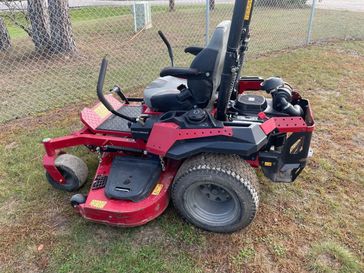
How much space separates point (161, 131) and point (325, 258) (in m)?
1.52

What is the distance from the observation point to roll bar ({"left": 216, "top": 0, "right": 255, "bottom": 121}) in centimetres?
209

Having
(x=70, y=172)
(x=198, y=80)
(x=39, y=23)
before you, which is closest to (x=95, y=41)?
(x=39, y=23)

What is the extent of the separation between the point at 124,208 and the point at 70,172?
2.63 feet

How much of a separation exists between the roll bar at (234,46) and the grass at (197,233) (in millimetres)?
980

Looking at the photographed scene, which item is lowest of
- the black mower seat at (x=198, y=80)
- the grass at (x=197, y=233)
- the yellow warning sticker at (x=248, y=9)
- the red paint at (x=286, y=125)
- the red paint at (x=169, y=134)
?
the grass at (x=197, y=233)

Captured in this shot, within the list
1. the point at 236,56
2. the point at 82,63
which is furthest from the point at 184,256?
the point at 82,63

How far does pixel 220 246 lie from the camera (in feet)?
8.21

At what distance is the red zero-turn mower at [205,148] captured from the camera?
236 cm

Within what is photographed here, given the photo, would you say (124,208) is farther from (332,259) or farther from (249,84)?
(249,84)

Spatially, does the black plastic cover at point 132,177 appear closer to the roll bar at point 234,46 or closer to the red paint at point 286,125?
the roll bar at point 234,46

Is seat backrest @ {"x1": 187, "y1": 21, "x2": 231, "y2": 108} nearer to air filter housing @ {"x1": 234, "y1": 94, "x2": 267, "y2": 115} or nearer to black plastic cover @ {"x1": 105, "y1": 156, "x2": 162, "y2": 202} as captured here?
air filter housing @ {"x1": 234, "y1": 94, "x2": 267, "y2": 115}

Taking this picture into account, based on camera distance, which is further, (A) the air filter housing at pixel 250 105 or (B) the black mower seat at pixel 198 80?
(A) the air filter housing at pixel 250 105

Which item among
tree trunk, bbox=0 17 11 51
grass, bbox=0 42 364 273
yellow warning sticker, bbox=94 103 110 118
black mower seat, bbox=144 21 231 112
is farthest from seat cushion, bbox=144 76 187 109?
tree trunk, bbox=0 17 11 51

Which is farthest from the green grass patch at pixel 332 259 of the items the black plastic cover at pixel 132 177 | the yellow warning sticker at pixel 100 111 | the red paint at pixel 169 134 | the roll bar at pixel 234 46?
the yellow warning sticker at pixel 100 111
